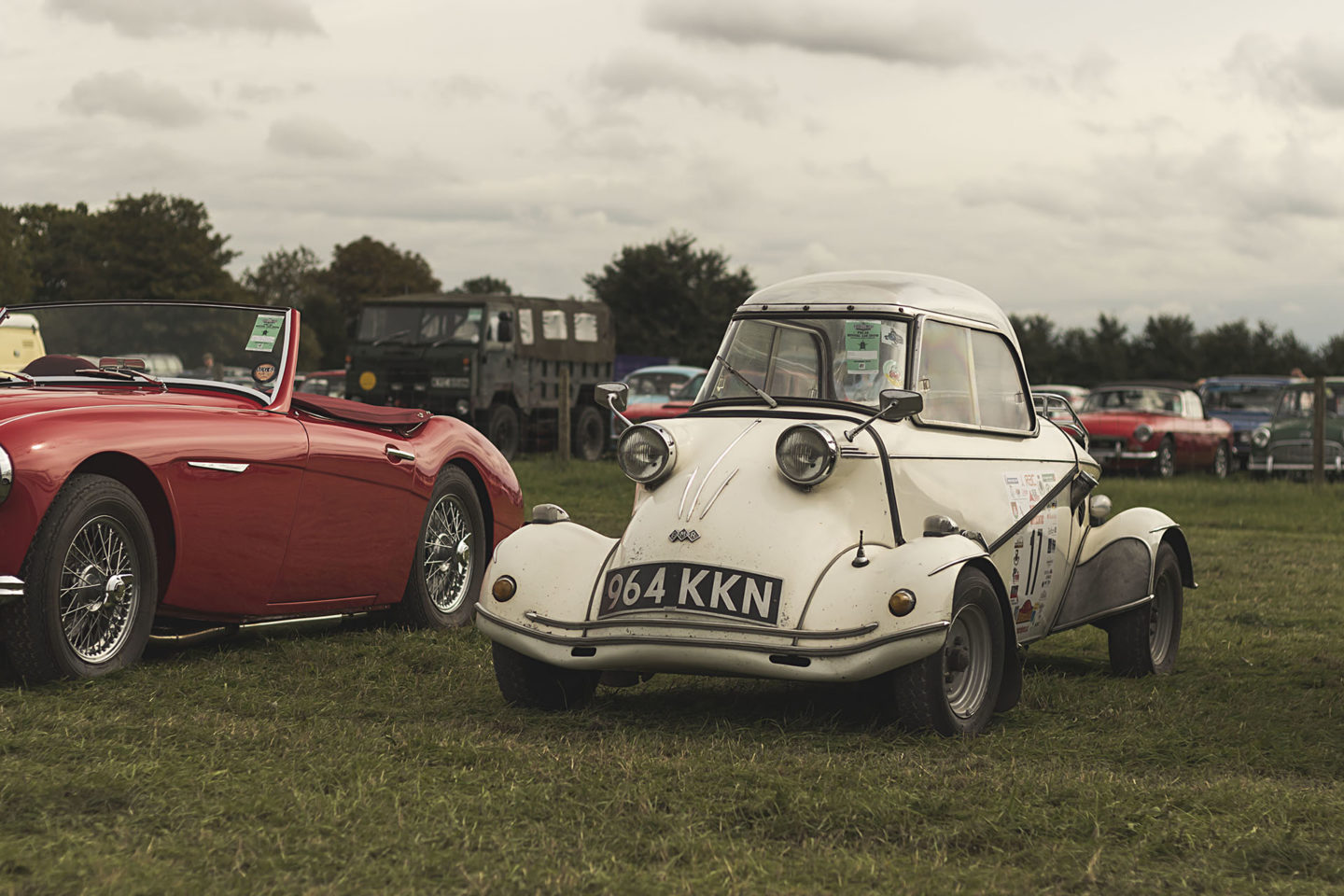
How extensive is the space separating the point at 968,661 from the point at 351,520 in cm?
305

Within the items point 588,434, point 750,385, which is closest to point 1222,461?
point 588,434

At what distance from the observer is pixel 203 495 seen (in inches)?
247

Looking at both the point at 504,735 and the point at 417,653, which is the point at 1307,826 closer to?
the point at 504,735

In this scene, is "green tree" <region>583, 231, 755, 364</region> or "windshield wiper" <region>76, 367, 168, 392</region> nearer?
"windshield wiper" <region>76, 367, 168, 392</region>

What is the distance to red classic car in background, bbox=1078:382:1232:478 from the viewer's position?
24.8 metres

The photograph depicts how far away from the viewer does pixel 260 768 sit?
14.7 feet

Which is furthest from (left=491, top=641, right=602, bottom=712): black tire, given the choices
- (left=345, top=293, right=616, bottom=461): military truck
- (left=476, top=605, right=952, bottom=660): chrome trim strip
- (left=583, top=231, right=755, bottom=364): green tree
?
(left=583, top=231, right=755, bottom=364): green tree

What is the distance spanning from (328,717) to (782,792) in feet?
6.18

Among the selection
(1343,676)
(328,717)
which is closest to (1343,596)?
(1343,676)

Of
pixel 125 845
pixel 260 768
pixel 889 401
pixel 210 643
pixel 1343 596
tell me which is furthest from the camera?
pixel 1343 596

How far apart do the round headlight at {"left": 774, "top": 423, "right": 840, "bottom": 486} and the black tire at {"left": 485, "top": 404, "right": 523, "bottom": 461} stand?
18287 millimetres

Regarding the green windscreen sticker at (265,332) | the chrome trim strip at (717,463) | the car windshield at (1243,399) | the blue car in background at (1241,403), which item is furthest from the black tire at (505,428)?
the chrome trim strip at (717,463)

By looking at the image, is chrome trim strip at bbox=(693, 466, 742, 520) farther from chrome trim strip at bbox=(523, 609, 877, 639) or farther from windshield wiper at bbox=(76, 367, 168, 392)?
windshield wiper at bbox=(76, 367, 168, 392)

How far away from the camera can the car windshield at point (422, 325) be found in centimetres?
2408
